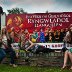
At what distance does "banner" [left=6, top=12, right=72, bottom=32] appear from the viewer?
20.8 meters

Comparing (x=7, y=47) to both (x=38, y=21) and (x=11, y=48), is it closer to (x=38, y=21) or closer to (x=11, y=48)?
(x=11, y=48)

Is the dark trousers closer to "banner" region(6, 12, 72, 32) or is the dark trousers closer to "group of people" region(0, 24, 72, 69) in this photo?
"group of people" region(0, 24, 72, 69)

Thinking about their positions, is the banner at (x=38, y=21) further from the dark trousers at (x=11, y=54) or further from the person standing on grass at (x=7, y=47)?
the dark trousers at (x=11, y=54)

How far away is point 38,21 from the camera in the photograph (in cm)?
2106

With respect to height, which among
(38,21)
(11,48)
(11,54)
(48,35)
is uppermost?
(38,21)

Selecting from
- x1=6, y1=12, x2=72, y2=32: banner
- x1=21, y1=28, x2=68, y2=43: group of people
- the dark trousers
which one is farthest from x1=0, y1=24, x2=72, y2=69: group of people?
x1=6, y1=12, x2=72, y2=32: banner

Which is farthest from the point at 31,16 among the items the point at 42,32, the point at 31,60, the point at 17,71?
the point at 17,71

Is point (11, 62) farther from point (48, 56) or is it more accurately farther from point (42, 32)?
point (42, 32)

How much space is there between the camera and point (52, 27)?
20891 mm

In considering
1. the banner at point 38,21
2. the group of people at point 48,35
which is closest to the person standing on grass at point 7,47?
the group of people at point 48,35

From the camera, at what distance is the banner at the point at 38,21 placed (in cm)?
2081

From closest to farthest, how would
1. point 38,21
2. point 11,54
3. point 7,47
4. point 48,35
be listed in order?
point 11,54, point 7,47, point 48,35, point 38,21

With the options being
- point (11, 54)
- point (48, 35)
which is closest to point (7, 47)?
point (11, 54)

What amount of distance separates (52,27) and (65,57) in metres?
7.57
